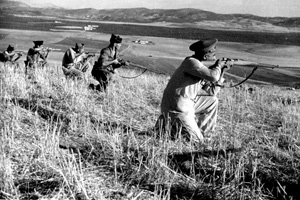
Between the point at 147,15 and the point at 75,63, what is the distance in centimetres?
1133

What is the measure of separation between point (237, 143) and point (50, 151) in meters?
2.06

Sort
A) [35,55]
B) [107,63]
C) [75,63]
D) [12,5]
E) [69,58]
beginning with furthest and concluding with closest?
[12,5] < [35,55] < [75,63] < [69,58] < [107,63]

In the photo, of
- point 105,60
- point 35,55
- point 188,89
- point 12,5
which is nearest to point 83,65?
point 105,60

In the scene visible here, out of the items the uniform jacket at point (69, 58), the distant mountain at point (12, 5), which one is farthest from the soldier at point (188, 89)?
the distant mountain at point (12, 5)

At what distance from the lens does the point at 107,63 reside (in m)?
7.56

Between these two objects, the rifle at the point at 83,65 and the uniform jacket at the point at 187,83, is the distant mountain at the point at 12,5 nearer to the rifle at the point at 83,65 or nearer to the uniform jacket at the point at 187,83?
the rifle at the point at 83,65

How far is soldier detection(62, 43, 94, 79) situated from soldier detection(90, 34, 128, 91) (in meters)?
0.49

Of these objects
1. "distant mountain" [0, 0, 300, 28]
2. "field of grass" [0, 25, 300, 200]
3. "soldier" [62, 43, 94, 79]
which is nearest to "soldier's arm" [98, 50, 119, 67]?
"soldier" [62, 43, 94, 79]

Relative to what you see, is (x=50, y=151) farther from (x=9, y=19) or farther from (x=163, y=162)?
(x=9, y=19)

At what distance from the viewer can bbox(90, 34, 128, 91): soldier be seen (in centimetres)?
758

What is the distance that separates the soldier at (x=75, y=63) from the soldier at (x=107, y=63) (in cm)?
49

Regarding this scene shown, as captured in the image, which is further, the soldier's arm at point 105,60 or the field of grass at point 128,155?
the soldier's arm at point 105,60

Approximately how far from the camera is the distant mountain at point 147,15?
15242mm

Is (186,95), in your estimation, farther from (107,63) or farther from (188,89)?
(107,63)
